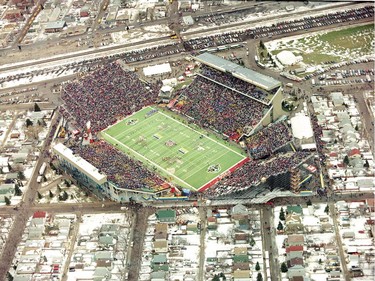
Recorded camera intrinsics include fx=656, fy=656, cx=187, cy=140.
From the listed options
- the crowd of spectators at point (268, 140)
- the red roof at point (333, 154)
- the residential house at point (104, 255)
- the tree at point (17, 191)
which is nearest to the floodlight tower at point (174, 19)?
the crowd of spectators at point (268, 140)

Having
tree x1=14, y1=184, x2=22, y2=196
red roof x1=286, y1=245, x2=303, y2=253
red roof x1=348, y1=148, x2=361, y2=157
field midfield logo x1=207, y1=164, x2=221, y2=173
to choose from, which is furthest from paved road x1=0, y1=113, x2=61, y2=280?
red roof x1=348, y1=148, x2=361, y2=157

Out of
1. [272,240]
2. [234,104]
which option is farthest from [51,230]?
[234,104]

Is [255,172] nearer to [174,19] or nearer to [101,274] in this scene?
[101,274]

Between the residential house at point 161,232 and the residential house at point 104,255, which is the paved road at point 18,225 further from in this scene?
the residential house at point 161,232

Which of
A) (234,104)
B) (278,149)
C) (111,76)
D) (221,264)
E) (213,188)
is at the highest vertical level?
(111,76)

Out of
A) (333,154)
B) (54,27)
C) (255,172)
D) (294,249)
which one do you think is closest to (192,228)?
(255,172)

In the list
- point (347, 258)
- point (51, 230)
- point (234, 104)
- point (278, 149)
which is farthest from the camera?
point (234, 104)

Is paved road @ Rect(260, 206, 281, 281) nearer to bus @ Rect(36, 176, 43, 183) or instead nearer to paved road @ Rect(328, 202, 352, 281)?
paved road @ Rect(328, 202, 352, 281)

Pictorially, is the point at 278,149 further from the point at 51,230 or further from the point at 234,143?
the point at 51,230
